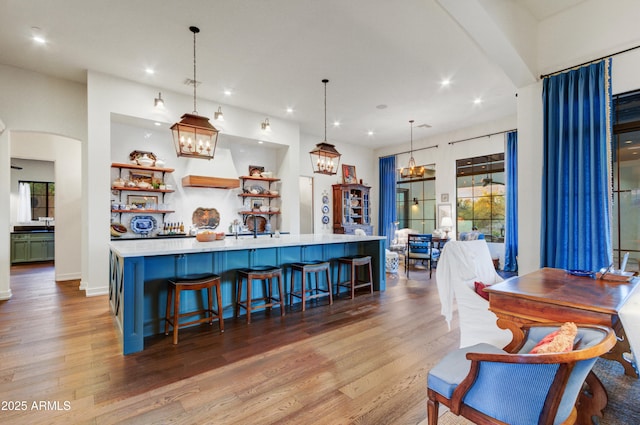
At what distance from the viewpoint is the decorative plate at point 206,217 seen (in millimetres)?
6324

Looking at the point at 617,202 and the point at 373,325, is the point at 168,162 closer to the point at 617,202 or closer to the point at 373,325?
Result: the point at 373,325

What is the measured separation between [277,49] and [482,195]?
5907mm

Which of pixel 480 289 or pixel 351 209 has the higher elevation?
pixel 351 209

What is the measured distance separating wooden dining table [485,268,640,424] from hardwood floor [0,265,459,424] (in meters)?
0.81

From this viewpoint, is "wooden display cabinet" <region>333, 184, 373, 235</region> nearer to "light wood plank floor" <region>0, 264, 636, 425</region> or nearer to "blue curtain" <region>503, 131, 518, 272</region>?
"blue curtain" <region>503, 131, 518, 272</region>

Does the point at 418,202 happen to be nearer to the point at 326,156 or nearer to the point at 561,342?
the point at 326,156

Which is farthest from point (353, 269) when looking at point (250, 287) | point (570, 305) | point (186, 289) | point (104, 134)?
point (104, 134)

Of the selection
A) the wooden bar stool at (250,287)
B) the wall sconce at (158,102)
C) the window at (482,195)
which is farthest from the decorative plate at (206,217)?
the window at (482,195)

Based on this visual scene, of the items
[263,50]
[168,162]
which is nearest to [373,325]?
[263,50]

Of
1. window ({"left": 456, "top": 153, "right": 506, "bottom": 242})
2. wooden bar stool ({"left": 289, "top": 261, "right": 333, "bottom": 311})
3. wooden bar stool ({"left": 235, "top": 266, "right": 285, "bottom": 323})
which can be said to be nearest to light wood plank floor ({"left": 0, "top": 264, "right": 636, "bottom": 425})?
wooden bar stool ({"left": 235, "top": 266, "right": 285, "bottom": 323})

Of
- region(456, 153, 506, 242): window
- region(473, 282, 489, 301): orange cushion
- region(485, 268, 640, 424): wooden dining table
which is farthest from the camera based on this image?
region(456, 153, 506, 242): window

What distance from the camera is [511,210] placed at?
658 cm

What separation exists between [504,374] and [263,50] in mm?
4303

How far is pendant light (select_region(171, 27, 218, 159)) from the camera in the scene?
137 inches
